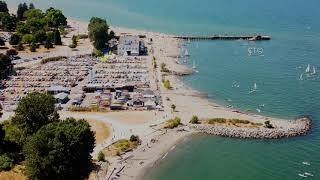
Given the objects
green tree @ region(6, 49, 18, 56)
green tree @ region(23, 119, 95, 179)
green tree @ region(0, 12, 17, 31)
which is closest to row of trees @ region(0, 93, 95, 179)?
green tree @ region(23, 119, 95, 179)

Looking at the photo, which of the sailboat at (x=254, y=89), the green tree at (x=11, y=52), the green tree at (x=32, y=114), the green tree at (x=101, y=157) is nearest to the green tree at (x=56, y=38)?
the green tree at (x=11, y=52)

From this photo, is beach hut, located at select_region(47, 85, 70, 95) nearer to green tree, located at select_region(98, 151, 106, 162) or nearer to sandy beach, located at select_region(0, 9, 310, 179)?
sandy beach, located at select_region(0, 9, 310, 179)

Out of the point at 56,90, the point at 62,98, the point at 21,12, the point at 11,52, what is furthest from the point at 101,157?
the point at 21,12

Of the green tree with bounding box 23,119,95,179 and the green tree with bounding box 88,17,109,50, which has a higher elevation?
the green tree with bounding box 88,17,109,50

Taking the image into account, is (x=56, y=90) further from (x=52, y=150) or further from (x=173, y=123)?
(x=52, y=150)

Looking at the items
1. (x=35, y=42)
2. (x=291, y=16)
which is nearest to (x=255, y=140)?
(x=35, y=42)

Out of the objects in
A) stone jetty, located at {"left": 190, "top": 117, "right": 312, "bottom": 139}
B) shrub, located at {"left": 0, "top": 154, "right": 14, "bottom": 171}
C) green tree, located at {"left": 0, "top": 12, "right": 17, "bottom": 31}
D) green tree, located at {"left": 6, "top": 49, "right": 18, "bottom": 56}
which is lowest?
shrub, located at {"left": 0, "top": 154, "right": 14, "bottom": 171}
